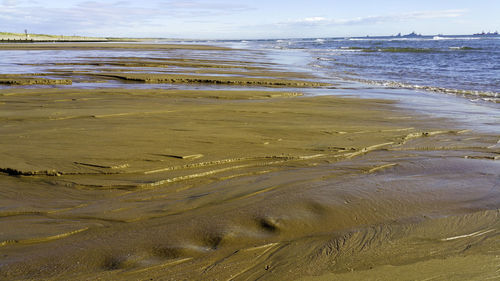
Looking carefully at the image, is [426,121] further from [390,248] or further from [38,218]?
[38,218]

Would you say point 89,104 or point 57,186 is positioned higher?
point 89,104

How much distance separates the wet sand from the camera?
220cm

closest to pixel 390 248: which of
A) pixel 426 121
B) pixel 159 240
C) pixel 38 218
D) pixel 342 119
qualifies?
pixel 159 240

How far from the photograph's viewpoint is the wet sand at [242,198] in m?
2.20

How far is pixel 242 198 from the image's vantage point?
3.13 metres

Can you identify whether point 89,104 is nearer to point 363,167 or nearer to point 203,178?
point 203,178

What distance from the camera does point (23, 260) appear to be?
2.19 metres

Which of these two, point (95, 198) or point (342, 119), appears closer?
point (95, 198)

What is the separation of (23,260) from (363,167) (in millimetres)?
2973

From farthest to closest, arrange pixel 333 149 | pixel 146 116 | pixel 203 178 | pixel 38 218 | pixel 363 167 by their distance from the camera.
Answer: pixel 146 116 < pixel 333 149 < pixel 363 167 < pixel 203 178 < pixel 38 218

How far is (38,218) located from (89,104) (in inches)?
175

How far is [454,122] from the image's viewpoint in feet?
20.1

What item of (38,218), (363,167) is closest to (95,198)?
(38,218)

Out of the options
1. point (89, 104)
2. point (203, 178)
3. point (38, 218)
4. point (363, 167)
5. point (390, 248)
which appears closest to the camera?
point (390, 248)
